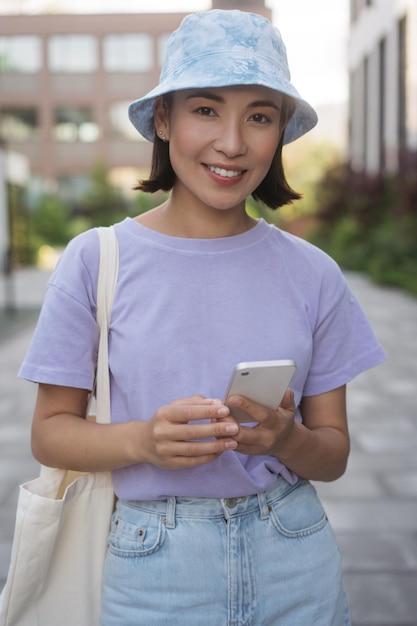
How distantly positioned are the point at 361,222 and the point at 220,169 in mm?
19407

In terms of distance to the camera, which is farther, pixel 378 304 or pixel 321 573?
pixel 378 304

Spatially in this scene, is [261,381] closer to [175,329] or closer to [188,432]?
[188,432]

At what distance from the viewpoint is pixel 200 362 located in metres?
1.45

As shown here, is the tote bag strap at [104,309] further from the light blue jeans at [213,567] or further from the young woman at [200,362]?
the light blue jeans at [213,567]

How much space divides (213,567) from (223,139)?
2.48ft

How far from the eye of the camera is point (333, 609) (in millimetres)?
1521

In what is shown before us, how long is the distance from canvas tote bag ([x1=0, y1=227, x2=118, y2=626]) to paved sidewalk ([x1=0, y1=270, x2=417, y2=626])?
5.13 feet

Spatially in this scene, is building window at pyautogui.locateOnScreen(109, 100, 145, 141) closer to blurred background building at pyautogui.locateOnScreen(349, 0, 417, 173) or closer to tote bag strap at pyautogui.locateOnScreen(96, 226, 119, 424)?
blurred background building at pyautogui.locateOnScreen(349, 0, 417, 173)

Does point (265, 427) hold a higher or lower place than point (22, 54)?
lower

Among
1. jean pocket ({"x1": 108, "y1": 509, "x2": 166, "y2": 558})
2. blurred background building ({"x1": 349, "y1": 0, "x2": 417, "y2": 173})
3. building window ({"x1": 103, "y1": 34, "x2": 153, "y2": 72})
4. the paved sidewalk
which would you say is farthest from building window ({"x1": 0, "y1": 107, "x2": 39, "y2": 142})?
jean pocket ({"x1": 108, "y1": 509, "x2": 166, "y2": 558})

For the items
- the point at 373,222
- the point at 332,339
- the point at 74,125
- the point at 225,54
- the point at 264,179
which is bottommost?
the point at 373,222

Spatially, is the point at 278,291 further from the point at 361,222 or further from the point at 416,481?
the point at 361,222

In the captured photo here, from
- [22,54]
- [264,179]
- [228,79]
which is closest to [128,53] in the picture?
[22,54]

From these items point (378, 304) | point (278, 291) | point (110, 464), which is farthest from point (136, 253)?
point (378, 304)
